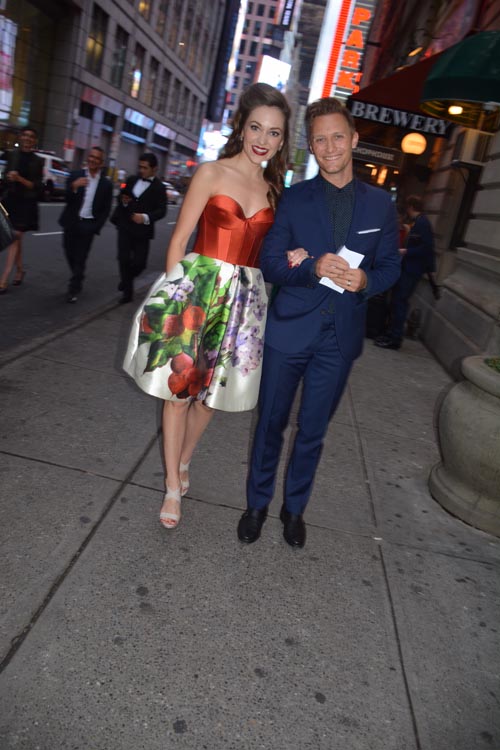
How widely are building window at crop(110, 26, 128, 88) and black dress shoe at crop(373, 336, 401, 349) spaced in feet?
125

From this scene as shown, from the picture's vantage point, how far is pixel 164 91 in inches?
2094

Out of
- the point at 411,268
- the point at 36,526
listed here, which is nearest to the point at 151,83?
the point at 411,268

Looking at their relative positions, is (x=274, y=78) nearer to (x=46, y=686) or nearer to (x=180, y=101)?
(x=180, y=101)

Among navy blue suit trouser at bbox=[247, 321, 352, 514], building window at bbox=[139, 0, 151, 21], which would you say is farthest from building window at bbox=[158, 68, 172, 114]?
navy blue suit trouser at bbox=[247, 321, 352, 514]

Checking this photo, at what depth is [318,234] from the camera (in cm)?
283

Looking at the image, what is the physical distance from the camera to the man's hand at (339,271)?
8.36ft

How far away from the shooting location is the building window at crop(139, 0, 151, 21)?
42194mm

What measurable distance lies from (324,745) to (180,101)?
65.6 metres

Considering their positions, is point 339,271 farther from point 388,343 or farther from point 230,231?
point 388,343

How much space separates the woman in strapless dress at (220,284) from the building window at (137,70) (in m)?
45.9

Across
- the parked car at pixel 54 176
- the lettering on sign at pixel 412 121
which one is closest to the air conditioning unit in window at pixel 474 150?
the lettering on sign at pixel 412 121

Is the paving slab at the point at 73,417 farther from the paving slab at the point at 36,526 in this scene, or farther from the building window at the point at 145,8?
the building window at the point at 145,8

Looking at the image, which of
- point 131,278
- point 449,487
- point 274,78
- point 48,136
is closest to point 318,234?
point 449,487

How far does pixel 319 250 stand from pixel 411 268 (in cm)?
→ 618
